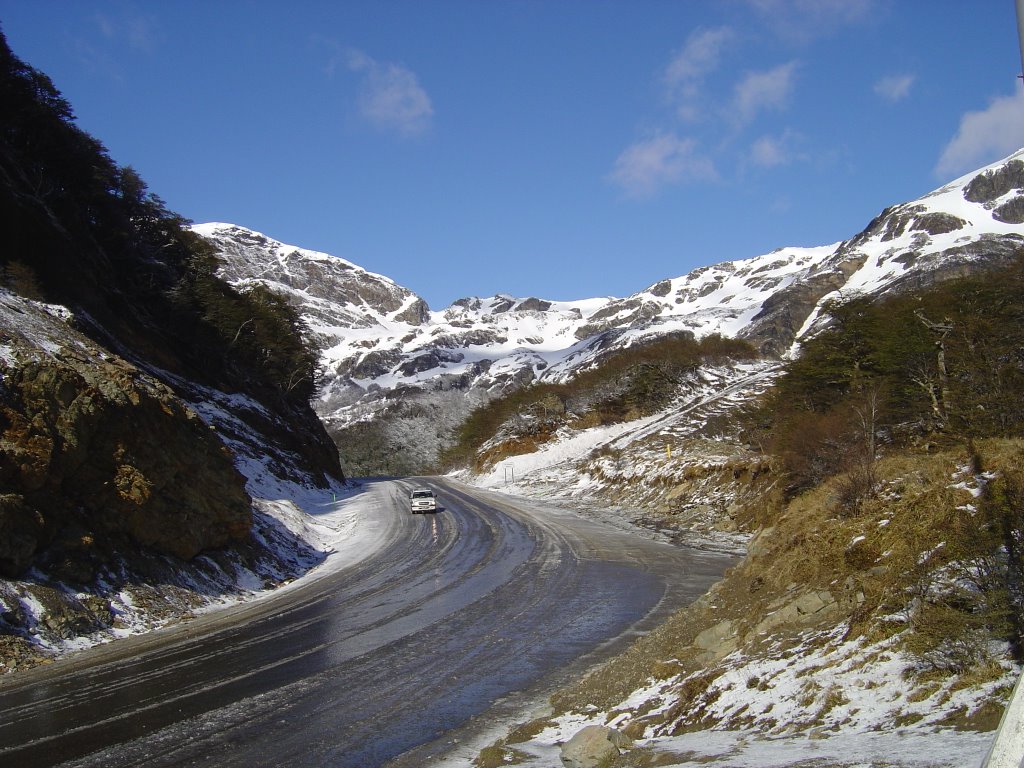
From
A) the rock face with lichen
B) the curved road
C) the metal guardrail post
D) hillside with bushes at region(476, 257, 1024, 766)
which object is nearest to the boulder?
hillside with bushes at region(476, 257, 1024, 766)

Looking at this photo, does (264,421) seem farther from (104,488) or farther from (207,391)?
(104,488)

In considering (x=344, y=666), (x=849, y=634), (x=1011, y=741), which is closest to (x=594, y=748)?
(x=849, y=634)

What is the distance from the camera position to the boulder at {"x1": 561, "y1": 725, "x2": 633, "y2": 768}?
5.34 meters

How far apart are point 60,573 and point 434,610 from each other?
657cm

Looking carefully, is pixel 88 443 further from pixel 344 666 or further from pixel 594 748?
pixel 594 748

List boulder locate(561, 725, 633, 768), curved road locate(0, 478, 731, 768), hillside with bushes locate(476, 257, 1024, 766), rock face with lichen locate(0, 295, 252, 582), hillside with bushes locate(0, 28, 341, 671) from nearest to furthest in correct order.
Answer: hillside with bushes locate(476, 257, 1024, 766), boulder locate(561, 725, 633, 768), curved road locate(0, 478, 731, 768), hillside with bushes locate(0, 28, 341, 671), rock face with lichen locate(0, 295, 252, 582)

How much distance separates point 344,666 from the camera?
9.32 meters

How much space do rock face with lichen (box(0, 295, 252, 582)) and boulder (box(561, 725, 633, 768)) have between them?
1014 centimetres

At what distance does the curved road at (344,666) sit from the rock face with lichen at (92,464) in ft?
7.88

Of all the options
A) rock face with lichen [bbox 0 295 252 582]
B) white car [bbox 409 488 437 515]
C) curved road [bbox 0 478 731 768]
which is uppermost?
rock face with lichen [bbox 0 295 252 582]

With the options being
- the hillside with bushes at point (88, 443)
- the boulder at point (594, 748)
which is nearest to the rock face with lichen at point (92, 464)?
the hillside with bushes at point (88, 443)

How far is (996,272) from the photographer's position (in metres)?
28.0

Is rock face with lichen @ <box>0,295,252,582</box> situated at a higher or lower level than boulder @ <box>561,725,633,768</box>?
higher

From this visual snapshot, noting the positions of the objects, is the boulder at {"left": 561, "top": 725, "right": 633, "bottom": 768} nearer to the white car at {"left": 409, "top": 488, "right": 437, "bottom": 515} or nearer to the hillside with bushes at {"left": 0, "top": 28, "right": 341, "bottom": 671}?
the hillside with bushes at {"left": 0, "top": 28, "right": 341, "bottom": 671}
